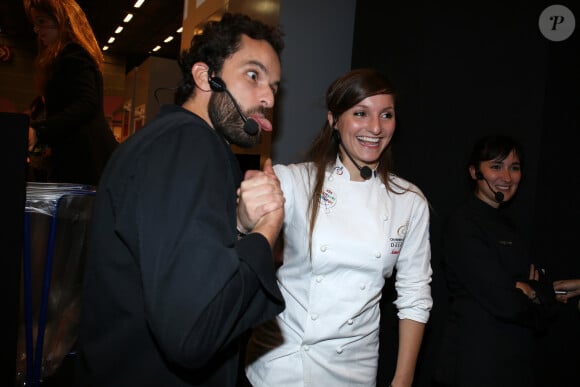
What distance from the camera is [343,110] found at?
1.71 meters

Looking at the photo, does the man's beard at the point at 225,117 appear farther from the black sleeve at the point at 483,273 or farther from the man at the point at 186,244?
the black sleeve at the point at 483,273

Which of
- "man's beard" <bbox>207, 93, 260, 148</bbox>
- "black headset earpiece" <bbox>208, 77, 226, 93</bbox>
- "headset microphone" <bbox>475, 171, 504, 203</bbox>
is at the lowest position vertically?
"headset microphone" <bbox>475, 171, 504, 203</bbox>

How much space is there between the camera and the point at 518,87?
220cm

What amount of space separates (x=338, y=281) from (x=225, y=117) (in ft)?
2.39

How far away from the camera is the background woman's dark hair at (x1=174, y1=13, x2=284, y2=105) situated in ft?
3.75

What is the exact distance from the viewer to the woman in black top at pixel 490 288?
1989mm

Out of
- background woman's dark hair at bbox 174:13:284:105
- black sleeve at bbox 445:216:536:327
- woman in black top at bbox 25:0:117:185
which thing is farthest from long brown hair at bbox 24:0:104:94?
black sleeve at bbox 445:216:536:327

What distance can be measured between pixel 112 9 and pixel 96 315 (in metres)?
9.47

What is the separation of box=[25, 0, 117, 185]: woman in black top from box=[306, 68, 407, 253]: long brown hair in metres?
1.08

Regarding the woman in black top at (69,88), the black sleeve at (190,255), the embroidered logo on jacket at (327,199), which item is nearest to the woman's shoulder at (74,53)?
the woman in black top at (69,88)

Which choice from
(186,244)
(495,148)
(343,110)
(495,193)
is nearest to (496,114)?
(495,148)

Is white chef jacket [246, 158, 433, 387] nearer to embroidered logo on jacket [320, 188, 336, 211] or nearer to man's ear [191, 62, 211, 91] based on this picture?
embroidered logo on jacket [320, 188, 336, 211]

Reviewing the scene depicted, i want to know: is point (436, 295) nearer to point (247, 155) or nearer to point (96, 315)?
point (247, 155)

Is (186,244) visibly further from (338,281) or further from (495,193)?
(495,193)
